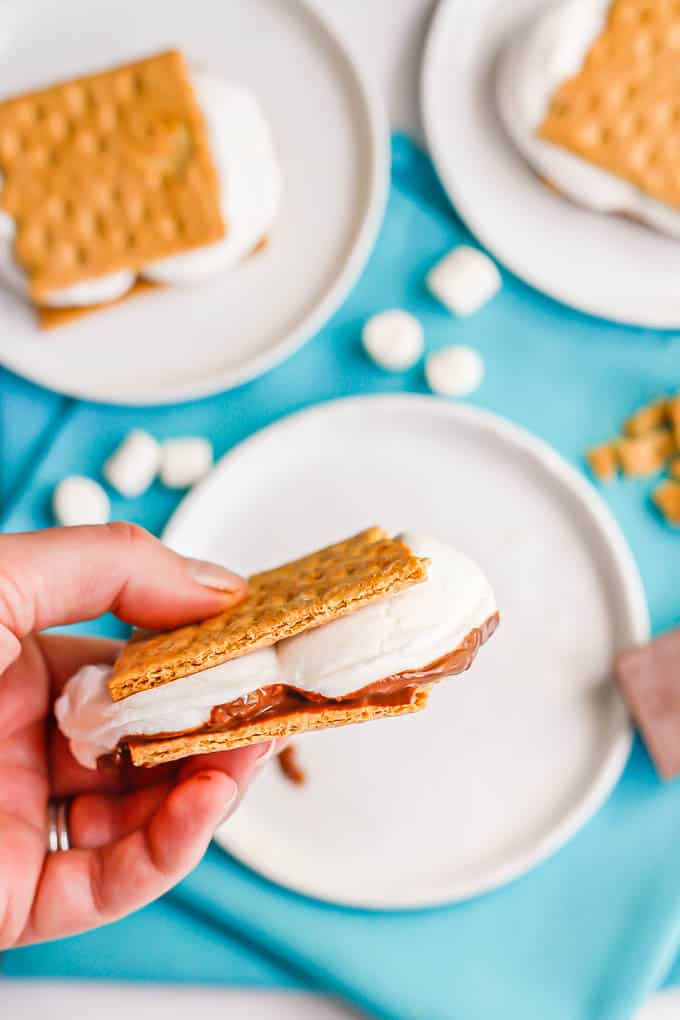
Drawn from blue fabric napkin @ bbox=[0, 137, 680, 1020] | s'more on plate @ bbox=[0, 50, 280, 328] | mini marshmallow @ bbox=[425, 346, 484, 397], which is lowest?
blue fabric napkin @ bbox=[0, 137, 680, 1020]

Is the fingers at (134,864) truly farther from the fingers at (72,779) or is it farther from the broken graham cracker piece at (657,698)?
the broken graham cracker piece at (657,698)

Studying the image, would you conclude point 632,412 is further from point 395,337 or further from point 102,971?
point 102,971

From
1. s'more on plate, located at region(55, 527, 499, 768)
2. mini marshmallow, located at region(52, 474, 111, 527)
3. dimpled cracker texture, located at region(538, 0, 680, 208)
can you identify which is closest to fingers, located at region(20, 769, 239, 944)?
s'more on plate, located at region(55, 527, 499, 768)

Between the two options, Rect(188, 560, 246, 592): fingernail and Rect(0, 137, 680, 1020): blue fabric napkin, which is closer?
Rect(188, 560, 246, 592): fingernail

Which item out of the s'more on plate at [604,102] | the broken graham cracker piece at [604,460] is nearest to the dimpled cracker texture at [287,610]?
the broken graham cracker piece at [604,460]

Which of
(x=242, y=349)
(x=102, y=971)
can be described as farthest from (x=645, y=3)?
(x=102, y=971)

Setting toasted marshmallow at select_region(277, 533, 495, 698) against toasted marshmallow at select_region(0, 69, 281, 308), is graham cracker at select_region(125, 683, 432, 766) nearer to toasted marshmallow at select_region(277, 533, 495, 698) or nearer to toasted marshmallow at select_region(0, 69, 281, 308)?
toasted marshmallow at select_region(277, 533, 495, 698)
